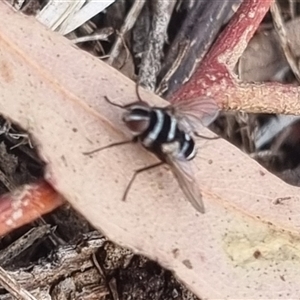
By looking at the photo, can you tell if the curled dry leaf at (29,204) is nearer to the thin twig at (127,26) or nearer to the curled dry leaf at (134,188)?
the curled dry leaf at (134,188)

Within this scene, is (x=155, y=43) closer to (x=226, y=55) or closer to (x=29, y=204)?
(x=226, y=55)

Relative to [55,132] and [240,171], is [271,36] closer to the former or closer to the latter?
[240,171]

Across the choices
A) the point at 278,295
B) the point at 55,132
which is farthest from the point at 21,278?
the point at 278,295

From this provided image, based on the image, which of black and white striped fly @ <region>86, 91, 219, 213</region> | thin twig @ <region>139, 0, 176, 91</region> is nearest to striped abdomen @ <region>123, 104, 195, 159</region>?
black and white striped fly @ <region>86, 91, 219, 213</region>

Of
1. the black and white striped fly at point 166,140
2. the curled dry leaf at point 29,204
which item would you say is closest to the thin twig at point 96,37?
the black and white striped fly at point 166,140

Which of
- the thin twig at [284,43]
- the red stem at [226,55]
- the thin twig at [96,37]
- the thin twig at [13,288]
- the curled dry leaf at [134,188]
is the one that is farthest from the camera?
the thin twig at [284,43]

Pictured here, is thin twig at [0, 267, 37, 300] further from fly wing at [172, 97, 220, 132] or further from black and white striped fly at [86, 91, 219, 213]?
fly wing at [172, 97, 220, 132]
